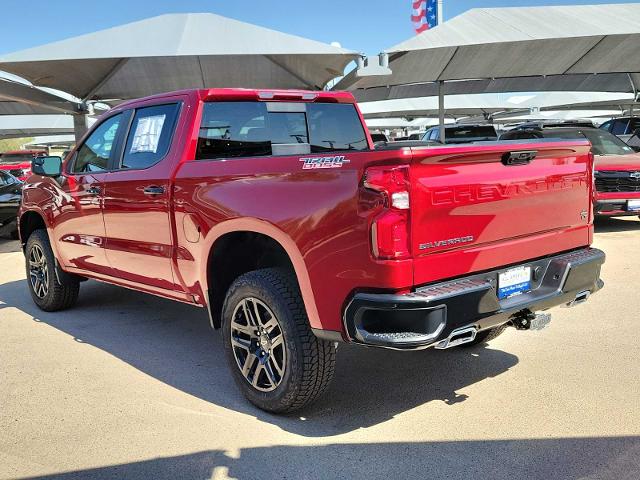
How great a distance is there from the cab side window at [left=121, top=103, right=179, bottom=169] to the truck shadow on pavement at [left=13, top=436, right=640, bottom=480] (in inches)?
81.9

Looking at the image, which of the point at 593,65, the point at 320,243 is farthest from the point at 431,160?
the point at 593,65

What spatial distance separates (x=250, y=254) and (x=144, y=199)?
2.99ft

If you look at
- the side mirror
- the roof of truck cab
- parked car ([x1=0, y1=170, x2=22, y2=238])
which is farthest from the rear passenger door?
parked car ([x1=0, y1=170, x2=22, y2=238])

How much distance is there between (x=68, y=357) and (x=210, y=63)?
270 inches

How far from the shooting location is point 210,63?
10180 mm

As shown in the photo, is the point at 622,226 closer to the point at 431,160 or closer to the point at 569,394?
the point at 569,394

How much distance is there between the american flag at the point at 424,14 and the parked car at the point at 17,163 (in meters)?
26.0

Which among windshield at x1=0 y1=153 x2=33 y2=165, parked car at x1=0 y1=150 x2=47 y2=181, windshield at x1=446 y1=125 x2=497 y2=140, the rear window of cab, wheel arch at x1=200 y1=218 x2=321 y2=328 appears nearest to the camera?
wheel arch at x1=200 y1=218 x2=321 y2=328

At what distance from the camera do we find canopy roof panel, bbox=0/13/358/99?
9.16 metres

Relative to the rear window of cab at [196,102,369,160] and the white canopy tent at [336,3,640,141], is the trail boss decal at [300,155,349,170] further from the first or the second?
the white canopy tent at [336,3,640,141]

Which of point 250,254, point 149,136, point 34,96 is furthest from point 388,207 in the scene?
point 34,96

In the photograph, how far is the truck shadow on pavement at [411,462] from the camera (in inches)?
108

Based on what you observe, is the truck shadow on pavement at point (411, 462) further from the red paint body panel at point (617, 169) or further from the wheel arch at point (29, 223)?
the red paint body panel at point (617, 169)

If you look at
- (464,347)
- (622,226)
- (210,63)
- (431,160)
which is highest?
(210,63)
